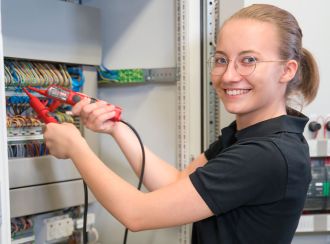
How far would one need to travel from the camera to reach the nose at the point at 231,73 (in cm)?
84

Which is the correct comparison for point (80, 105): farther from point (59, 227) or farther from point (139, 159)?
point (59, 227)

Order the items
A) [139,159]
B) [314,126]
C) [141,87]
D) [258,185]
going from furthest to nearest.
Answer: [141,87], [314,126], [139,159], [258,185]

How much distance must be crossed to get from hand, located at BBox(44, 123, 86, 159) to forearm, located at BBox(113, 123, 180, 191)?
187 mm

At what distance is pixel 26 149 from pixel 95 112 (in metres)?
0.31

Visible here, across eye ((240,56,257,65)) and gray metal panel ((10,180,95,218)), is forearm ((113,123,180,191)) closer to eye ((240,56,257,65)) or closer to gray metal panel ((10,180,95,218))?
gray metal panel ((10,180,95,218))

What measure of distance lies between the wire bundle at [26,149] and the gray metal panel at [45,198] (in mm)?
100

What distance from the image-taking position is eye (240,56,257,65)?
816 millimetres

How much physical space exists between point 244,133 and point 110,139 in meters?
0.67

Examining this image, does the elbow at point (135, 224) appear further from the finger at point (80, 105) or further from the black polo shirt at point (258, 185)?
the finger at point (80, 105)

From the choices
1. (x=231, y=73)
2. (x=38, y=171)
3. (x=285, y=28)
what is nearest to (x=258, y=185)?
(x=231, y=73)

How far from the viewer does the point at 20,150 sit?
1081mm

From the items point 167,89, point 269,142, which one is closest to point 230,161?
point 269,142

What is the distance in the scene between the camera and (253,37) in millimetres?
812

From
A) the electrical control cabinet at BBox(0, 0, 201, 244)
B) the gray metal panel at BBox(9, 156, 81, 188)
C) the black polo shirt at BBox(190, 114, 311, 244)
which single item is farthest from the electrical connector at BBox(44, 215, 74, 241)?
the black polo shirt at BBox(190, 114, 311, 244)
